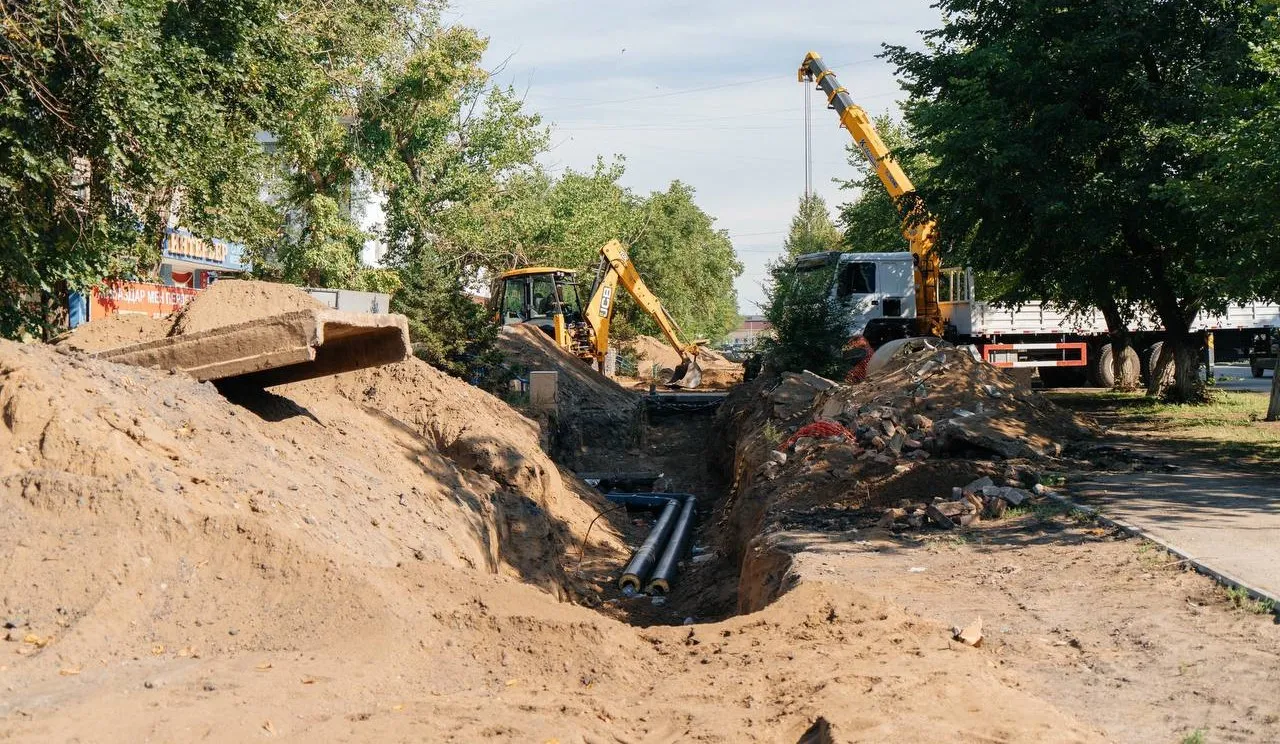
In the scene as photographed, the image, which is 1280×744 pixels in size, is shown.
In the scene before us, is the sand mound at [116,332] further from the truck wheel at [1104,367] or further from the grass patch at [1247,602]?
the truck wheel at [1104,367]

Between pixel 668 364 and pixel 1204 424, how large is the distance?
32937mm

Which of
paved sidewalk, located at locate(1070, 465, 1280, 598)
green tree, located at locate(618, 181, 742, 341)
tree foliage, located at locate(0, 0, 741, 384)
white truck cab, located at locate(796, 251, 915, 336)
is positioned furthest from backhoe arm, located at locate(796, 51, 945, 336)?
green tree, located at locate(618, 181, 742, 341)

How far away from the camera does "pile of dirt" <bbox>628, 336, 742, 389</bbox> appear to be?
118 ft

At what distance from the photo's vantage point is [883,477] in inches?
487

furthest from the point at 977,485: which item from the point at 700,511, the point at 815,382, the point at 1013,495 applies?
the point at 815,382

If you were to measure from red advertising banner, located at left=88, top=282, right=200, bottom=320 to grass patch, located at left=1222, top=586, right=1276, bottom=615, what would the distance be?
1732 centimetres

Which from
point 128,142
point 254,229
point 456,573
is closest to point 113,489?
point 456,573

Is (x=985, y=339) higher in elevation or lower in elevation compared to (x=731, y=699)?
higher

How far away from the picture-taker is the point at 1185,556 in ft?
26.7

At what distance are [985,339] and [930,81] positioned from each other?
768 cm

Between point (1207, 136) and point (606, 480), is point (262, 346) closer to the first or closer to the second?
point (606, 480)

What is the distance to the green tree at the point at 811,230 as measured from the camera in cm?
6297

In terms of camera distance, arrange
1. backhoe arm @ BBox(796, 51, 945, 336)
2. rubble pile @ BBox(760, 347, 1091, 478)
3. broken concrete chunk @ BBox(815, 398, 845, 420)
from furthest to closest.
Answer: backhoe arm @ BBox(796, 51, 945, 336) < broken concrete chunk @ BBox(815, 398, 845, 420) < rubble pile @ BBox(760, 347, 1091, 478)

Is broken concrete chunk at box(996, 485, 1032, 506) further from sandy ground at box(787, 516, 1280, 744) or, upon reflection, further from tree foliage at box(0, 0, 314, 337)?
tree foliage at box(0, 0, 314, 337)
